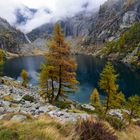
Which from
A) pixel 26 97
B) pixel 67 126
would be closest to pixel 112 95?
pixel 26 97

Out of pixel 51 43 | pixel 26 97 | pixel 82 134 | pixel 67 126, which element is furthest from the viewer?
pixel 51 43

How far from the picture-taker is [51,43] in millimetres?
42906

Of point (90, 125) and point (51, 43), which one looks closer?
point (90, 125)

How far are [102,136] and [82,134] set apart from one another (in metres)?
0.69

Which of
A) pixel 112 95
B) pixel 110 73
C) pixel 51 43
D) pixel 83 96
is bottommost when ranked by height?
pixel 83 96

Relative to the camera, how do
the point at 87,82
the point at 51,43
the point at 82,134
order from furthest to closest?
1. the point at 87,82
2. the point at 51,43
3. the point at 82,134

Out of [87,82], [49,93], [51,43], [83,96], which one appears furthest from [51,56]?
[87,82]

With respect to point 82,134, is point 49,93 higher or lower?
lower

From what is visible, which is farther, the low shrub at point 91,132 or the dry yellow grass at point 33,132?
the low shrub at point 91,132

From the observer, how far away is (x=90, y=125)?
33.3 feet

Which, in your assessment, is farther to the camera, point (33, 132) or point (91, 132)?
point (91, 132)

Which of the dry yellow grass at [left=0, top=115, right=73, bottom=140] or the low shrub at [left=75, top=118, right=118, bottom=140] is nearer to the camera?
the dry yellow grass at [left=0, top=115, right=73, bottom=140]

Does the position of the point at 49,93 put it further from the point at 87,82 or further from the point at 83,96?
the point at 87,82

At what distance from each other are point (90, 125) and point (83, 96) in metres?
79.1
